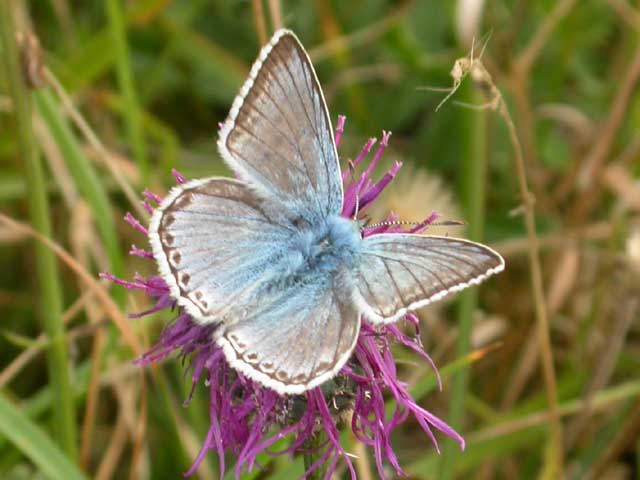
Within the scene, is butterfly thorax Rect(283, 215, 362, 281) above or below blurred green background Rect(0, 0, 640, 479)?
above

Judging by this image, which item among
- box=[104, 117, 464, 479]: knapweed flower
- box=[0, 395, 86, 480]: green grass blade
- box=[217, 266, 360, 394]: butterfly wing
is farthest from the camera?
box=[0, 395, 86, 480]: green grass blade

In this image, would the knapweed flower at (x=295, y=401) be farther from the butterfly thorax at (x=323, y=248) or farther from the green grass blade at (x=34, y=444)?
the green grass blade at (x=34, y=444)

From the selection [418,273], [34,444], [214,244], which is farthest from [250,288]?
[34,444]

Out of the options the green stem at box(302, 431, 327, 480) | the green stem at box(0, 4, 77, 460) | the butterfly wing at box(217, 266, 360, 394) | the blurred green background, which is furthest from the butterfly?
the green stem at box(0, 4, 77, 460)

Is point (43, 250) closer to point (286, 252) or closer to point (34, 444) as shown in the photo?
point (34, 444)

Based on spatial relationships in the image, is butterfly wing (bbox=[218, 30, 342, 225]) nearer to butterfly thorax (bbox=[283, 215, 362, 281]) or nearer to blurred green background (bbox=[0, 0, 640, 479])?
butterfly thorax (bbox=[283, 215, 362, 281])

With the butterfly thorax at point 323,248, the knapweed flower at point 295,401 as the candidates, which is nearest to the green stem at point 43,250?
the knapweed flower at point 295,401

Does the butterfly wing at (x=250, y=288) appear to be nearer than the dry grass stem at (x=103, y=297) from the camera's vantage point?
Yes
